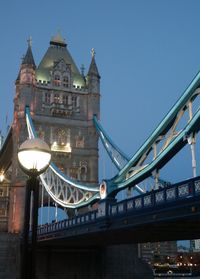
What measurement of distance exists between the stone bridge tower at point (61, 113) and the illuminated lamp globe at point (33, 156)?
159 ft

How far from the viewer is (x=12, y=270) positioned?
42531 mm

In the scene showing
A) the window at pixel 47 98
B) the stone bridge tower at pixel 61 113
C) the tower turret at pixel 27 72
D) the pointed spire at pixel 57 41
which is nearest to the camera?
the stone bridge tower at pixel 61 113

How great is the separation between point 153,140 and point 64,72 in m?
38.3

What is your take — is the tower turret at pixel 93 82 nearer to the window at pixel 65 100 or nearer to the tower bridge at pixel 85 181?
the tower bridge at pixel 85 181

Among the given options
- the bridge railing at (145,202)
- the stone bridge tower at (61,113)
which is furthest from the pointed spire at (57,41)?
the bridge railing at (145,202)

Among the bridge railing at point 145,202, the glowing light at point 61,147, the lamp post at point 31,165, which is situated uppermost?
the glowing light at point 61,147

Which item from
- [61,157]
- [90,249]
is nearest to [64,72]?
[61,157]

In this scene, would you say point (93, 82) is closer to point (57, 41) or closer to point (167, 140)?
point (57, 41)

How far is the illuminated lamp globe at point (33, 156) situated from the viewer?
645cm

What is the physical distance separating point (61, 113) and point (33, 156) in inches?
2065

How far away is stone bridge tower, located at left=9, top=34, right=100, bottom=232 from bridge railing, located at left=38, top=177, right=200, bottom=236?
25.4 m

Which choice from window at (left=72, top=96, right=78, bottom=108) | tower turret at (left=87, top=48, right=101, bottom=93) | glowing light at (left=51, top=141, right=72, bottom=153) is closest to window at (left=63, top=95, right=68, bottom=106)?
window at (left=72, top=96, right=78, bottom=108)

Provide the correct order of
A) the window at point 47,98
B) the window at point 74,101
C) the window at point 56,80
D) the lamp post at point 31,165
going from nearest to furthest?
the lamp post at point 31,165, the window at point 47,98, the window at point 74,101, the window at point 56,80

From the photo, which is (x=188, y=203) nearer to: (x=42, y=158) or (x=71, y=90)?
(x=42, y=158)
